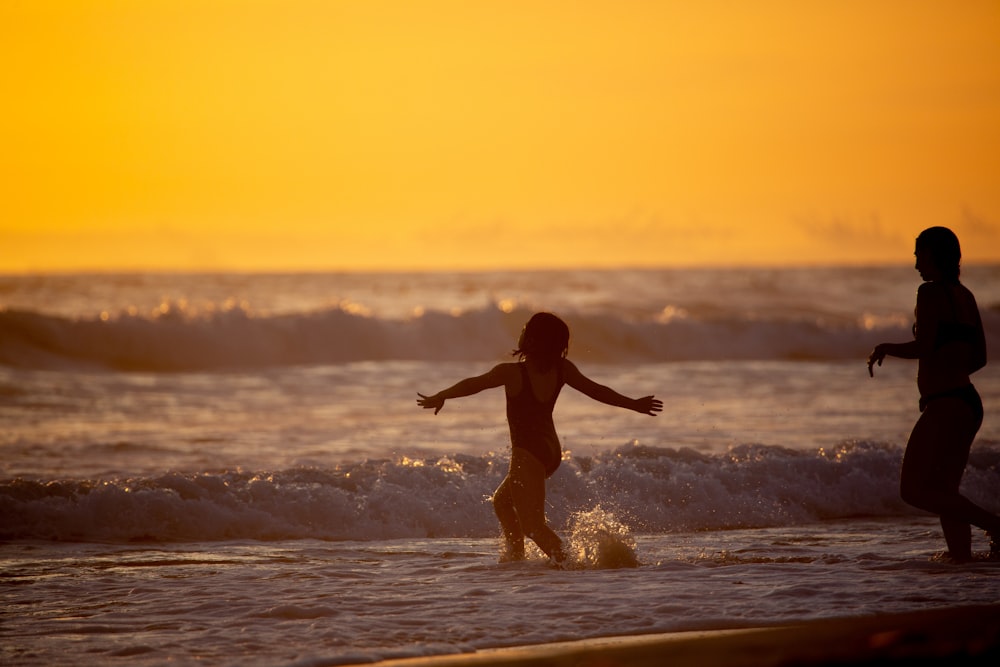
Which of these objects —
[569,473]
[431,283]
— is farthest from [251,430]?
[431,283]

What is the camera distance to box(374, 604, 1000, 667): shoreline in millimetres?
→ 5230

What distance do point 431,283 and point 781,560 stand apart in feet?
183

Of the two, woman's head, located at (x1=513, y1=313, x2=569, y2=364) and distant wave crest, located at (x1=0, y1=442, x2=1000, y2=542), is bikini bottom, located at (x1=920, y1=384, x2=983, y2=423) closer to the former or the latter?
woman's head, located at (x1=513, y1=313, x2=569, y2=364)

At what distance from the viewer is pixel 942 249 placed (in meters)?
6.91

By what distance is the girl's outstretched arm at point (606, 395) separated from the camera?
22.8 feet

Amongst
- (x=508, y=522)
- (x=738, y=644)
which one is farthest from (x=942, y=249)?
(x=508, y=522)

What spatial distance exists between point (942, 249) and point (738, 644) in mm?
2854

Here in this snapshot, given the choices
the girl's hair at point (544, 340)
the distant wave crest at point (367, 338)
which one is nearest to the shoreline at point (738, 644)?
the girl's hair at point (544, 340)

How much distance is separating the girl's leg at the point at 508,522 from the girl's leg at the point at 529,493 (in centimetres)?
7

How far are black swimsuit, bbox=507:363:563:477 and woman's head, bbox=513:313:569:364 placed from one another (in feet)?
0.46

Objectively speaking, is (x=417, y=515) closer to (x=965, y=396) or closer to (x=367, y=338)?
(x=965, y=396)

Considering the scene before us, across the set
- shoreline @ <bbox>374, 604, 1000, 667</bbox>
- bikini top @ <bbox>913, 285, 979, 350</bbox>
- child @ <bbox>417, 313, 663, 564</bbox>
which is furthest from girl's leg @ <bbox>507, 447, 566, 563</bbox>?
bikini top @ <bbox>913, 285, 979, 350</bbox>

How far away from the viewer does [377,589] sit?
23.5 feet

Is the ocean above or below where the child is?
below
